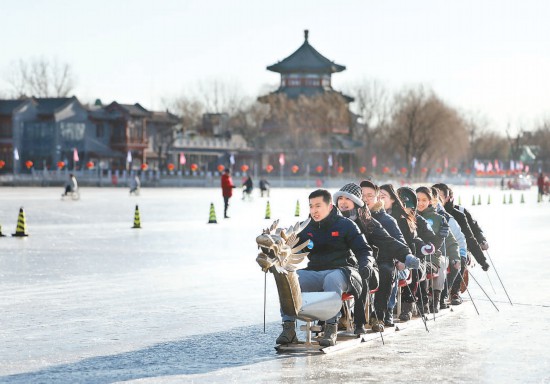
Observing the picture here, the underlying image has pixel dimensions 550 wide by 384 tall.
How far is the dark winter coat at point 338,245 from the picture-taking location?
8688 mm

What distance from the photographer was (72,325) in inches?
407

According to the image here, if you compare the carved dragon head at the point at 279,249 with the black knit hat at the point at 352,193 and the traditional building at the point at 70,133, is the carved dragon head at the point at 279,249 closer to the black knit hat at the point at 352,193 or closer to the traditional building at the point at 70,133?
the black knit hat at the point at 352,193

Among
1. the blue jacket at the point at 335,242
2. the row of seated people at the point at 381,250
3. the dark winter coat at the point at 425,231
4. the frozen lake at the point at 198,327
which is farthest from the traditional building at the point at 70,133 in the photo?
the blue jacket at the point at 335,242

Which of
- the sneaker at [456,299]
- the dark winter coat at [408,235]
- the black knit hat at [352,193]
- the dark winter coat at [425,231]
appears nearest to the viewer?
the black knit hat at [352,193]

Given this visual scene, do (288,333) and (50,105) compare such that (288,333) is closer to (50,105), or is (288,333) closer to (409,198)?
(409,198)

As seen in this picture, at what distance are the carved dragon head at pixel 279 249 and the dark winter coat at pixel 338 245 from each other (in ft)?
1.00

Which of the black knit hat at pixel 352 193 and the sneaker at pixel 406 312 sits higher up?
the black knit hat at pixel 352 193

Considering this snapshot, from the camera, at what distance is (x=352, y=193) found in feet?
30.1

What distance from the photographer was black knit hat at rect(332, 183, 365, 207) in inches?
357

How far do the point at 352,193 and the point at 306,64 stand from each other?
10505cm

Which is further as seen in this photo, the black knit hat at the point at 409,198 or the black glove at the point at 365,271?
the black knit hat at the point at 409,198

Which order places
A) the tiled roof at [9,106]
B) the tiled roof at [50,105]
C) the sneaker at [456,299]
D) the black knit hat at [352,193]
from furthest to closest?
1. the tiled roof at [50,105]
2. the tiled roof at [9,106]
3. the sneaker at [456,299]
4. the black knit hat at [352,193]

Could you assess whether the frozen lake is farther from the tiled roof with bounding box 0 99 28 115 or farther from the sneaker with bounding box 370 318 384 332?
the tiled roof with bounding box 0 99 28 115

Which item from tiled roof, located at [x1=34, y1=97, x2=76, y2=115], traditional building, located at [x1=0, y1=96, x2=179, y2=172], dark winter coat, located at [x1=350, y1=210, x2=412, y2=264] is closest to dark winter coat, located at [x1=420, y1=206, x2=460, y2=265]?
dark winter coat, located at [x1=350, y1=210, x2=412, y2=264]
